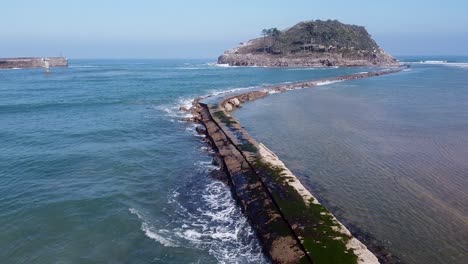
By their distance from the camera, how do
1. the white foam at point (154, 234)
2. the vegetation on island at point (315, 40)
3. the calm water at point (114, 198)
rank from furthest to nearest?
the vegetation on island at point (315, 40), the white foam at point (154, 234), the calm water at point (114, 198)

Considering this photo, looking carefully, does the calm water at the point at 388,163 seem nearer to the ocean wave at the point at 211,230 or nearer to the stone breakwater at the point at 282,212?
the stone breakwater at the point at 282,212

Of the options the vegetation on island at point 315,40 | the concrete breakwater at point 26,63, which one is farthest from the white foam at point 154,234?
the concrete breakwater at point 26,63

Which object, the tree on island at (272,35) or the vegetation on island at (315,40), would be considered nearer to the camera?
the vegetation on island at (315,40)

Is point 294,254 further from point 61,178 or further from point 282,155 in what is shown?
point 61,178

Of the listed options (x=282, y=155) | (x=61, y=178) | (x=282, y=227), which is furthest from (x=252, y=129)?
(x=282, y=227)

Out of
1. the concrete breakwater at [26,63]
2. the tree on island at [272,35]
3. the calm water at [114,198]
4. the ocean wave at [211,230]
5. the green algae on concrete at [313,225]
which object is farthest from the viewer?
the tree on island at [272,35]

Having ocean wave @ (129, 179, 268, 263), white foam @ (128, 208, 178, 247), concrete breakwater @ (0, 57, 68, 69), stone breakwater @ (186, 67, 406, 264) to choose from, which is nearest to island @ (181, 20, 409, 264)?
stone breakwater @ (186, 67, 406, 264)

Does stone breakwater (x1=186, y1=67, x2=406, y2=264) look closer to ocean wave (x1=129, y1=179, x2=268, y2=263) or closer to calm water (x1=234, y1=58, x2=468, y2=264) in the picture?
ocean wave (x1=129, y1=179, x2=268, y2=263)
